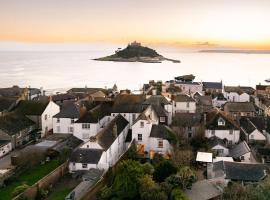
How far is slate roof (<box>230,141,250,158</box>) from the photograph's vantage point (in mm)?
32438

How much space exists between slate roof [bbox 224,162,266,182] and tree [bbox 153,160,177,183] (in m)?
3.78

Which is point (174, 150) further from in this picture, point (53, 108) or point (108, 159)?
point (53, 108)

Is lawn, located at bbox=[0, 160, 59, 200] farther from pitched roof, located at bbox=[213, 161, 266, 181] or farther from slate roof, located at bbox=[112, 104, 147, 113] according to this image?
pitched roof, located at bbox=[213, 161, 266, 181]

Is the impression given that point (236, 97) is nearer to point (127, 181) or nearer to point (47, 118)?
point (47, 118)

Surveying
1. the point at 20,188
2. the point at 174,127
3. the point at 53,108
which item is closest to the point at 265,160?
Result: the point at 174,127

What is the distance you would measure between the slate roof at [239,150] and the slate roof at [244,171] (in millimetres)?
4477

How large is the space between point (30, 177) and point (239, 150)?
1731 cm

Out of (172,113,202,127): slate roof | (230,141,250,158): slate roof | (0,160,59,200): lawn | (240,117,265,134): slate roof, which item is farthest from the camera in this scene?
(240,117,265,134): slate roof

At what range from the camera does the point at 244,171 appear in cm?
2722

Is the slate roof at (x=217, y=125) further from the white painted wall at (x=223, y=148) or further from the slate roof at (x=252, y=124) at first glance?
the white painted wall at (x=223, y=148)

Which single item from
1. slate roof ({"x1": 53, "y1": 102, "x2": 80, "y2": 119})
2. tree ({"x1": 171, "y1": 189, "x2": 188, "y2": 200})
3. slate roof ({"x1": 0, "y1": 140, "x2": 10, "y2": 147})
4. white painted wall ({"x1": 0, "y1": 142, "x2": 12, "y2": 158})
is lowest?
white painted wall ({"x1": 0, "y1": 142, "x2": 12, "y2": 158})

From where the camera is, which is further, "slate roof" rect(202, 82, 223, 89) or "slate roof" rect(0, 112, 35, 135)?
"slate roof" rect(202, 82, 223, 89)

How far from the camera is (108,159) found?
103 feet

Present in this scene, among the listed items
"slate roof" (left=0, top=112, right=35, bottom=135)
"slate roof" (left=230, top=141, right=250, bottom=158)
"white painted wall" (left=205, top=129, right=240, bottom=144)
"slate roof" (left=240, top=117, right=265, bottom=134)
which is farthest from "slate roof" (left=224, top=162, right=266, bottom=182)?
"slate roof" (left=0, top=112, right=35, bottom=135)
